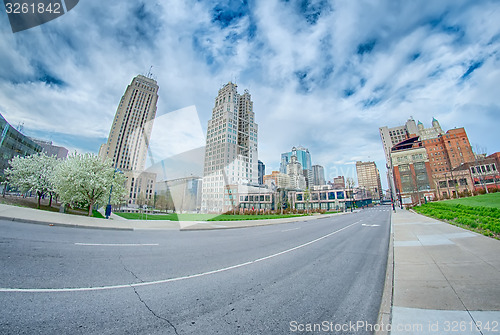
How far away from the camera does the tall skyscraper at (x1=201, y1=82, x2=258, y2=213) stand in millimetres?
94375

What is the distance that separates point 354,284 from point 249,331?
348 cm

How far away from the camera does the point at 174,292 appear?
160 inches

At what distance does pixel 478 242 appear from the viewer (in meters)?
7.71

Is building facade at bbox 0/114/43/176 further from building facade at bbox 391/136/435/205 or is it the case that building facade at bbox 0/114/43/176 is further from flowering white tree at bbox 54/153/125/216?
building facade at bbox 391/136/435/205

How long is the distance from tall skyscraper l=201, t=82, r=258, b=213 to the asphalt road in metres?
82.2

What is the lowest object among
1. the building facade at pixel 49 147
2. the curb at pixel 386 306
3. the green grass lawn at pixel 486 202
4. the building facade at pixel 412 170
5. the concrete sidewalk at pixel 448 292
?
the curb at pixel 386 306

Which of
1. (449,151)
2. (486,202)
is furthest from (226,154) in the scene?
(449,151)

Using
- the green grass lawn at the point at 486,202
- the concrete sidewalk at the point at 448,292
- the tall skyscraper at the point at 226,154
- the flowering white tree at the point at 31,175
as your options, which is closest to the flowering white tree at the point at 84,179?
the flowering white tree at the point at 31,175

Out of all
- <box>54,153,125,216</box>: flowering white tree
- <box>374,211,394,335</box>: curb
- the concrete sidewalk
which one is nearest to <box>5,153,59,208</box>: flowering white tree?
<box>54,153,125,216</box>: flowering white tree

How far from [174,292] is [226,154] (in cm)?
9360

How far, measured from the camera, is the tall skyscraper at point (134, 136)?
338 feet

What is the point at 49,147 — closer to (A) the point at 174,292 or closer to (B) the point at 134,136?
(B) the point at 134,136

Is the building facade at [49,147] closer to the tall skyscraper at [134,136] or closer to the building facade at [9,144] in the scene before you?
the tall skyscraper at [134,136]

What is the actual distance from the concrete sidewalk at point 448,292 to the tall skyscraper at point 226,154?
274 feet
